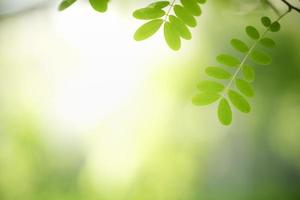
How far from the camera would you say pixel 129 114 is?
2.10m

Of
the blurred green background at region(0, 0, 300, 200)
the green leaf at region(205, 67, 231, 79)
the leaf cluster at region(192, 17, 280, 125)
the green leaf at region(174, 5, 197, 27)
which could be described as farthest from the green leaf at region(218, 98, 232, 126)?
the blurred green background at region(0, 0, 300, 200)

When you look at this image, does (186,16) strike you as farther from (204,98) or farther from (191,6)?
(204,98)

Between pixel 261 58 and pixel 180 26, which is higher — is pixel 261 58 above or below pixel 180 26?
below

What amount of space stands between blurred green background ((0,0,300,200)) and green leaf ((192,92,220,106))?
961 mm

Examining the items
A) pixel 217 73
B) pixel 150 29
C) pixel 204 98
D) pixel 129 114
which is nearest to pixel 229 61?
pixel 217 73

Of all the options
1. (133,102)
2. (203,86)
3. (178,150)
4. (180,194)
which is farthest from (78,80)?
(203,86)

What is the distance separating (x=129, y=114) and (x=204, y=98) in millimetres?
1053

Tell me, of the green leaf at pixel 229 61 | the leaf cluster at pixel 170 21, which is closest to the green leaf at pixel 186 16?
the leaf cluster at pixel 170 21

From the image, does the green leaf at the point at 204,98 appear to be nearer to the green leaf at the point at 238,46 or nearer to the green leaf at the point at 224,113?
the green leaf at the point at 224,113

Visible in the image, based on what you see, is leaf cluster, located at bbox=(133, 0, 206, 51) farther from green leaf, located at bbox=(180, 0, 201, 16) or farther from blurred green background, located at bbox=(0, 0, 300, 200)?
blurred green background, located at bbox=(0, 0, 300, 200)

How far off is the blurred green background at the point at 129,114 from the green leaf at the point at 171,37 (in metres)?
0.94

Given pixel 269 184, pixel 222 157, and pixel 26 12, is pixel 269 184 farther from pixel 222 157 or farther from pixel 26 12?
pixel 26 12

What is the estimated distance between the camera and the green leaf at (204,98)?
1.07 meters

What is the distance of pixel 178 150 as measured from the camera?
2.08 m
